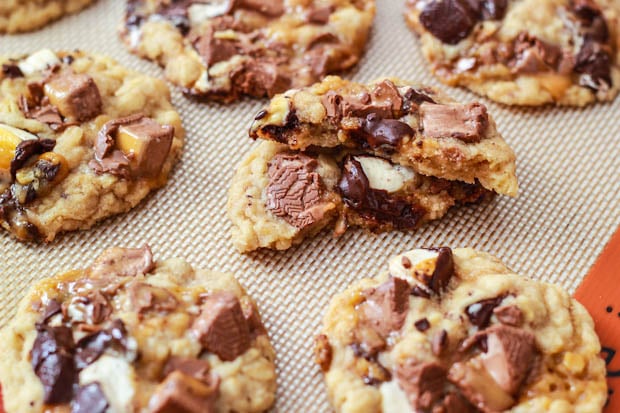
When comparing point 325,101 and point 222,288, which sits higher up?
point 325,101

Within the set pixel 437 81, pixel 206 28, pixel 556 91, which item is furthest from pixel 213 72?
pixel 556 91

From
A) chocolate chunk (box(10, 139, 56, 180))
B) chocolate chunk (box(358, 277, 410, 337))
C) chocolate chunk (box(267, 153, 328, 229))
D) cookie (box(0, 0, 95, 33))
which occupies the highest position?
cookie (box(0, 0, 95, 33))

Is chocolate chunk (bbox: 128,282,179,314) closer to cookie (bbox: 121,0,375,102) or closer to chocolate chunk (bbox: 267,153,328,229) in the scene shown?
chocolate chunk (bbox: 267,153,328,229)

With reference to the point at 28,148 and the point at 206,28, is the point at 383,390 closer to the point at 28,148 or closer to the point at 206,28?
the point at 28,148

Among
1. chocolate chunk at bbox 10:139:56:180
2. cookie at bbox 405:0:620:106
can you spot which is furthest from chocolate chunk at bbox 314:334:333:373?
cookie at bbox 405:0:620:106

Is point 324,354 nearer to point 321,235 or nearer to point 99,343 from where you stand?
point 321,235

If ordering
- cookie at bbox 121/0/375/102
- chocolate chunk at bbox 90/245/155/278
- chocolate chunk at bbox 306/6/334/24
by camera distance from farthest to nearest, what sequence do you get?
1. chocolate chunk at bbox 306/6/334/24
2. cookie at bbox 121/0/375/102
3. chocolate chunk at bbox 90/245/155/278

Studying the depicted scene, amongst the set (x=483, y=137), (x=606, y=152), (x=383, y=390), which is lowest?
(x=383, y=390)
